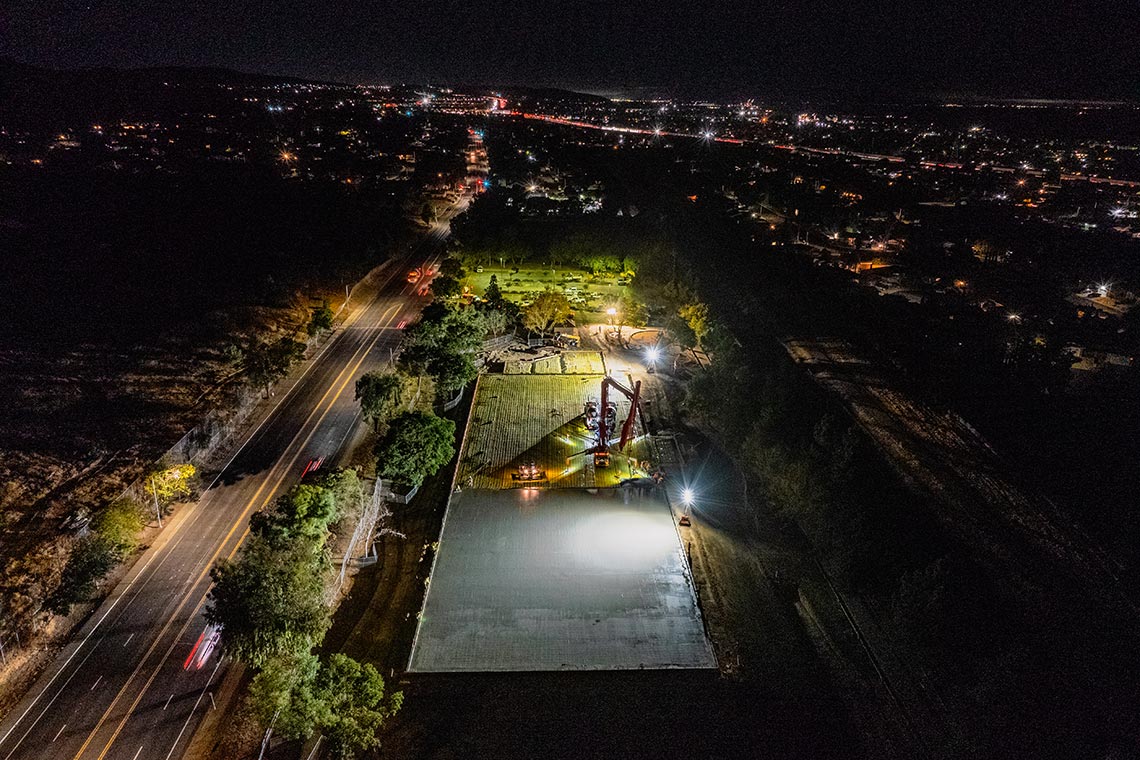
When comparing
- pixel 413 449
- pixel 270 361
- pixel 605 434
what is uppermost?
pixel 270 361

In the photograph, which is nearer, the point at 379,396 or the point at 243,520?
the point at 243,520

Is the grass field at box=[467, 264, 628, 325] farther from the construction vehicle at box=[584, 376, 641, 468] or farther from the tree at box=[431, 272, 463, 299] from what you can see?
the construction vehicle at box=[584, 376, 641, 468]

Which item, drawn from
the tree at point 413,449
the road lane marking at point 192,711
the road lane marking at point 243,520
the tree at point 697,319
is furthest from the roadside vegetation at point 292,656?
the tree at point 697,319

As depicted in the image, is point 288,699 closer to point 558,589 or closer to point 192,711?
point 192,711

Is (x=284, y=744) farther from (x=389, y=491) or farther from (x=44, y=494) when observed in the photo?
(x=44, y=494)

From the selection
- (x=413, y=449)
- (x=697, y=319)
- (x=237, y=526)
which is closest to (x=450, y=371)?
(x=413, y=449)

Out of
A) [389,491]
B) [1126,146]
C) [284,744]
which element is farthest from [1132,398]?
[1126,146]
